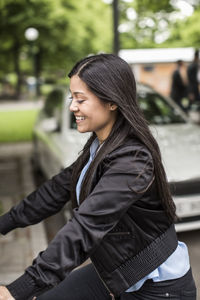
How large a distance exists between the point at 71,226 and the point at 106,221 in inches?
4.6

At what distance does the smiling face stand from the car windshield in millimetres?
4351

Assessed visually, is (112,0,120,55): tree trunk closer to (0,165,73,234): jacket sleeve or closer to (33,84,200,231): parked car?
(33,84,200,231): parked car

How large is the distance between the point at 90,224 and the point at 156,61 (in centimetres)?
2297

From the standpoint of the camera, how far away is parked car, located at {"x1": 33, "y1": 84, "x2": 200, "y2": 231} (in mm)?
4539

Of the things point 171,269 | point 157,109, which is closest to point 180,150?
point 157,109

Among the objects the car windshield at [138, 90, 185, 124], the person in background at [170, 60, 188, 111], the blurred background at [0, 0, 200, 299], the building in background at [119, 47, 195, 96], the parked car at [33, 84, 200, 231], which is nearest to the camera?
the parked car at [33, 84, 200, 231]

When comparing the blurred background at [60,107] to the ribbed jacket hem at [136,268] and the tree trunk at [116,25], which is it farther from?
the ribbed jacket hem at [136,268]

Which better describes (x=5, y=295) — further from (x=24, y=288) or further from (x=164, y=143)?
(x=164, y=143)

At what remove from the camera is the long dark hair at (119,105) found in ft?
5.42

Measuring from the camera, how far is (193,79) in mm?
12320

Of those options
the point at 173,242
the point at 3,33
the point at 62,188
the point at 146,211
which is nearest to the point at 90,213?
the point at 146,211

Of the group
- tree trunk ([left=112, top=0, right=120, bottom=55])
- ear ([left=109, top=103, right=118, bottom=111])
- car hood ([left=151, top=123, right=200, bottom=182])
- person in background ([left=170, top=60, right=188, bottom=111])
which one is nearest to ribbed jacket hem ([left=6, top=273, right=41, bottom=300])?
ear ([left=109, top=103, right=118, bottom=111])

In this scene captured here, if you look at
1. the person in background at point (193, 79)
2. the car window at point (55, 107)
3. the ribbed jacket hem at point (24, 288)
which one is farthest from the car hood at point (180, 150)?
the person in background at point (193, 79)

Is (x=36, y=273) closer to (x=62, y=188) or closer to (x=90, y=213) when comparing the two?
(x=90, y=213)
